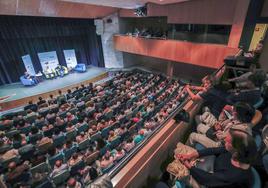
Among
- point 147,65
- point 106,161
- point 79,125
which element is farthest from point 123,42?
point 106,161

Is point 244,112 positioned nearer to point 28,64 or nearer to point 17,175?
point 17,175

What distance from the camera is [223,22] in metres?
8.55

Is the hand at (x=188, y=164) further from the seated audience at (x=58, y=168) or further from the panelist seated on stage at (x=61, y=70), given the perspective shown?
the panelist seated on stage at (x=61, y=70)

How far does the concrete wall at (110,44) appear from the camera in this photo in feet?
44.7

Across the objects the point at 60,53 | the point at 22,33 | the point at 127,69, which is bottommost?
the point at 127,69

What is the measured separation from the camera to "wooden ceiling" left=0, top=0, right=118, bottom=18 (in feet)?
27.1

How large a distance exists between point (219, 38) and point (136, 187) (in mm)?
10236

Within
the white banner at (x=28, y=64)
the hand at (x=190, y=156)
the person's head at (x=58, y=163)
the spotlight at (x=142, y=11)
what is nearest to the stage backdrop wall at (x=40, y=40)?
the white banner at (x=28, y=64)

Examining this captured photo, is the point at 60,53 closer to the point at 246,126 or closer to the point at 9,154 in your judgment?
the point at 9,154

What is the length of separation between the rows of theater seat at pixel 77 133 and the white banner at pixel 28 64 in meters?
5.17

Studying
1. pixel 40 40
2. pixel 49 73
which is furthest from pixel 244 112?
pixel 40 40

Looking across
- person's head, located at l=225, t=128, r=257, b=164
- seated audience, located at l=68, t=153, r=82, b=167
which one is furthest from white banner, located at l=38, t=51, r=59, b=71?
person's head, located at l=225, t=128, r=257, b=164

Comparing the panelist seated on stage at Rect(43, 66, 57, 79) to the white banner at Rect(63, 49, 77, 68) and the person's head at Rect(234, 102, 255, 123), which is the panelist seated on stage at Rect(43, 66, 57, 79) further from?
the person's head at Rect(234, 102, 255, 123)

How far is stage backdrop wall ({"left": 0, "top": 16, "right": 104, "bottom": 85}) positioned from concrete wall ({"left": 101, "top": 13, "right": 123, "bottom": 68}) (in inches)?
21.5
